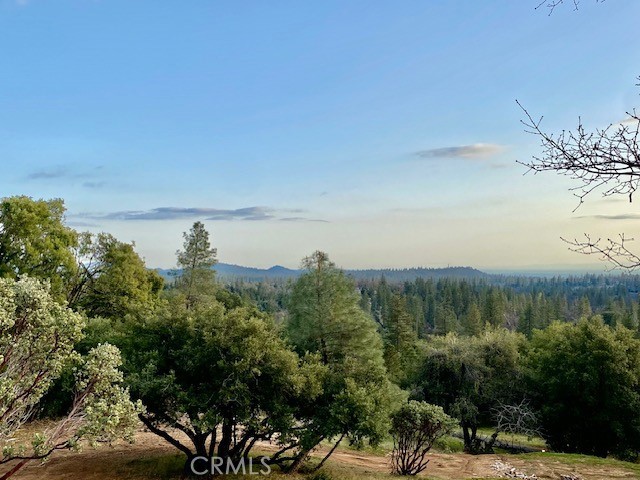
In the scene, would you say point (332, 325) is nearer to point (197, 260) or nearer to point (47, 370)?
point (47, 370)

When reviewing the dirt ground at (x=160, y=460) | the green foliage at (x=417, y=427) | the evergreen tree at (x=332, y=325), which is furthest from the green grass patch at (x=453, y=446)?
the green foliage at (x=417, y=427)

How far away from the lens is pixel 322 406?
15.4 m

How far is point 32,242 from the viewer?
22703mm

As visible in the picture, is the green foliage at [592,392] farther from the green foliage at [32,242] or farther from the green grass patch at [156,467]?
the green foliage at [32,242]

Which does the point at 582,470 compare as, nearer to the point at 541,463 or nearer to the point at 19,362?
the point at 541,463

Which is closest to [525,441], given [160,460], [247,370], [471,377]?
[471,377]

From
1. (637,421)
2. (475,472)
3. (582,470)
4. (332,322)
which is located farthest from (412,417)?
(637,421)

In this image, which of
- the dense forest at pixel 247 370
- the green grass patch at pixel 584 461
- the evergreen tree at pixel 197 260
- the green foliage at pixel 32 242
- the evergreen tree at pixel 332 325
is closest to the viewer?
the dense forest at pixel 247 370

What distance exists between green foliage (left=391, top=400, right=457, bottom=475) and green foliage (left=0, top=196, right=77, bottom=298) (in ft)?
60.2

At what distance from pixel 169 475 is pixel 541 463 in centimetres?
1608

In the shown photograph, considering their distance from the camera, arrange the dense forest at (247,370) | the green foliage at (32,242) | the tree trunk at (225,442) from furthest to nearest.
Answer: the green foliage at (32,242), the tree trunk at (225,442), the dense forest at (247,370)

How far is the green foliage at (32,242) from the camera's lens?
22.2 meters

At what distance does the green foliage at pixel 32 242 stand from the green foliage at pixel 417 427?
722 inches

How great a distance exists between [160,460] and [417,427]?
10.5m
